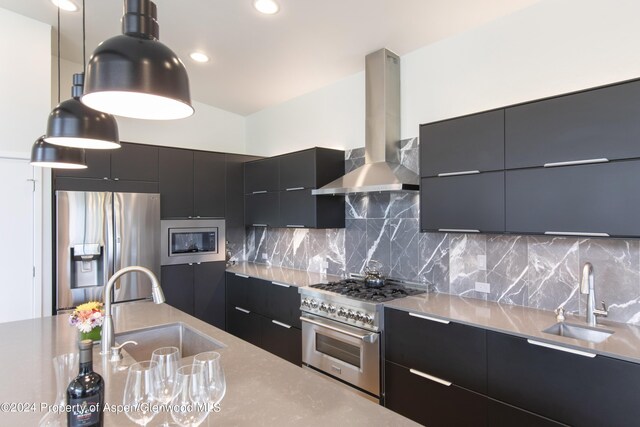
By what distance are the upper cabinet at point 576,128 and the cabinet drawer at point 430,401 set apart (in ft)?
4.72

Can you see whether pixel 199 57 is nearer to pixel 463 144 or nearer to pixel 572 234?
pixel 463 144

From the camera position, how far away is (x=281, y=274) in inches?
161

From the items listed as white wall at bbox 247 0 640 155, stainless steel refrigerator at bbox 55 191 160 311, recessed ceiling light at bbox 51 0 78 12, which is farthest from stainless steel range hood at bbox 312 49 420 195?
recessed ceiling light at bbox 51 0 78 12

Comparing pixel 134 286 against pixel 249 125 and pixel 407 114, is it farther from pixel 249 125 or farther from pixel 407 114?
pixel 407 114

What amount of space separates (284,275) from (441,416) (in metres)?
2.09

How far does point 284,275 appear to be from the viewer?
401cm

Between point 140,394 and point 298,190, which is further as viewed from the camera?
point 298,190

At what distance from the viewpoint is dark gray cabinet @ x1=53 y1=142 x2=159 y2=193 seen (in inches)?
140

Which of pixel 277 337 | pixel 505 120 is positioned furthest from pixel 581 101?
pixel 277 337

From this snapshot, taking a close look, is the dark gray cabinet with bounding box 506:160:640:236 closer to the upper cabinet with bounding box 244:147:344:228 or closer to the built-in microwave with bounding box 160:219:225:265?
the upper cabinet with bounding box 244:147:344:228

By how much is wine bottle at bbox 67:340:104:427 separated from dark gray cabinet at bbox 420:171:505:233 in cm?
225

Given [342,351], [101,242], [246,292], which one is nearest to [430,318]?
[342,351]

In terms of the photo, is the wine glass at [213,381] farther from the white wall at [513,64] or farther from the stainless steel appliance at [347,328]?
the white wall at [513,64]

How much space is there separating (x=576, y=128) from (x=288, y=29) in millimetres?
2180
